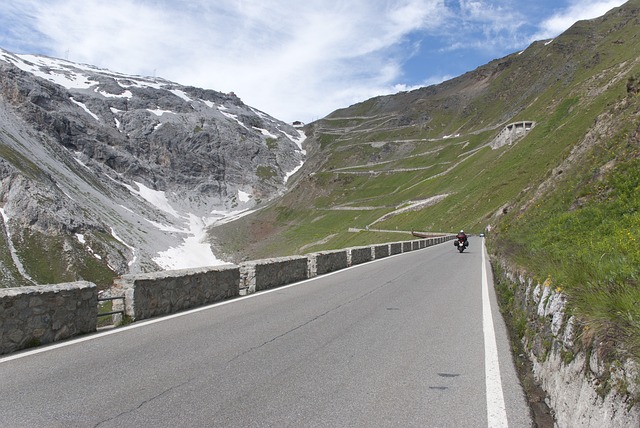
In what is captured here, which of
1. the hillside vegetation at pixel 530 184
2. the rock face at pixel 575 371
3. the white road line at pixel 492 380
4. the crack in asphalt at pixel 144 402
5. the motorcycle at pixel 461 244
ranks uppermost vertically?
the hillside vegetation at pixel 530 184

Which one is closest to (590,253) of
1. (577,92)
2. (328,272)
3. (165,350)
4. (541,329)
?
(541,329)

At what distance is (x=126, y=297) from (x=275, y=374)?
5032 millimetres

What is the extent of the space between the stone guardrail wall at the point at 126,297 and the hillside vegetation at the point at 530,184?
306 inches

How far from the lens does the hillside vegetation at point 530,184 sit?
759cm

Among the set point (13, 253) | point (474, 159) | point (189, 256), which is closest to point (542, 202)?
point (13, 253)

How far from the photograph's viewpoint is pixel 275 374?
19.1 feet

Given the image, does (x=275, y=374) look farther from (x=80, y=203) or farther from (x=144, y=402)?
(x=80, y=203)

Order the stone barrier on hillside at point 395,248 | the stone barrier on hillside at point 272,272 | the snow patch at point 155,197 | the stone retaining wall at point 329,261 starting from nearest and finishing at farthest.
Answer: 1. the stone barrier on hillside at point 272,272
2. the stone retaining wall at point 329,261
3. the stone barrier on hillside at point 395,248
4. the snow patch at point 155,197

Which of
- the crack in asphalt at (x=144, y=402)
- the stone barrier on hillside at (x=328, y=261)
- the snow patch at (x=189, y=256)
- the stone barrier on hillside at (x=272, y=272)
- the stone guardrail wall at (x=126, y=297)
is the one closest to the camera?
the crack in asphalt at (x=144, y=402)

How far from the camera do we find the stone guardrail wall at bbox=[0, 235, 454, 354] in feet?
23.2

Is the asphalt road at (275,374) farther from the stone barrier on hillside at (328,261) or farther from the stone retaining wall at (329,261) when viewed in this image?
the stone retaining wall at (329,261)

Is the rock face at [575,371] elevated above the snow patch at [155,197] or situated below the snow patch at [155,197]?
below

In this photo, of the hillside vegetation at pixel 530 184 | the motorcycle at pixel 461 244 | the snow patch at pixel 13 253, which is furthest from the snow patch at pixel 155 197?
the motorcycle at pixel 461 244

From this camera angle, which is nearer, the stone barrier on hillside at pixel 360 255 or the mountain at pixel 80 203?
the stone barrier on hillside at pixel 360 255
